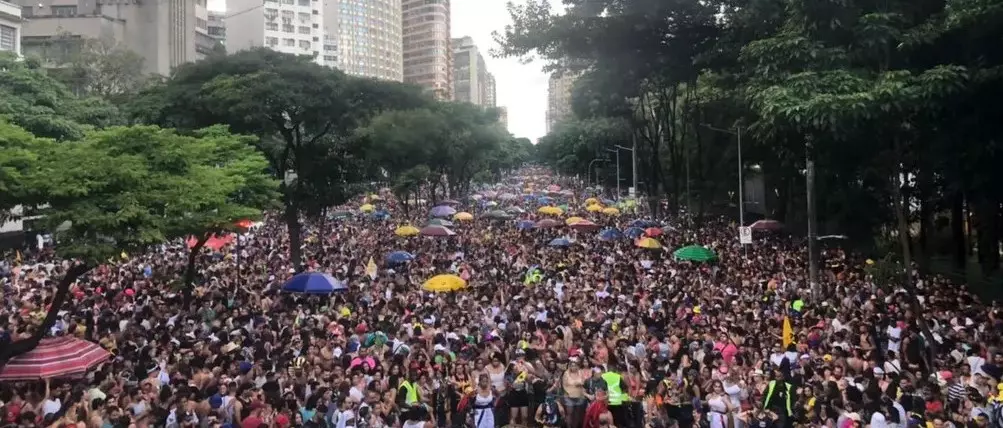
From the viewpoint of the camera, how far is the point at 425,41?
162625 mm

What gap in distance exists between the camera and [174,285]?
848 inches

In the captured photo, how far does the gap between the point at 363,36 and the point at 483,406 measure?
138090mm

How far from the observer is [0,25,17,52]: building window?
41219 mm

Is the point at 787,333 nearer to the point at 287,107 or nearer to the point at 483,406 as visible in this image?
the point at 483,406

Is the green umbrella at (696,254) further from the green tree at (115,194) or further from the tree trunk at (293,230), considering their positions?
the tree trunk at (293,230)

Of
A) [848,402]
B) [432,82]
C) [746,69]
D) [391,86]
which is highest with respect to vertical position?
[432,82]

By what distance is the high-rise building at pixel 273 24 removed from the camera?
113 m

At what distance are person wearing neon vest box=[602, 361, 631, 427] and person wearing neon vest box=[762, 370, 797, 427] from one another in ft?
5.61

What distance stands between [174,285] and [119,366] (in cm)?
921

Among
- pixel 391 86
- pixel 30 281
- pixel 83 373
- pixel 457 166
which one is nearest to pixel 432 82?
pixel 457 166

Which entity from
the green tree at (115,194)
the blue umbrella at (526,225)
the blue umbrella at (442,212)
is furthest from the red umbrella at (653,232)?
the green tree at (115,194)

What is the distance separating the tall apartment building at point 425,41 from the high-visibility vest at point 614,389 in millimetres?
151508

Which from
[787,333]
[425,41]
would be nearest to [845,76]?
[787,333]

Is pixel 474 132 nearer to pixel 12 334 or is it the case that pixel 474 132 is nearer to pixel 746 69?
pixel 746 69
